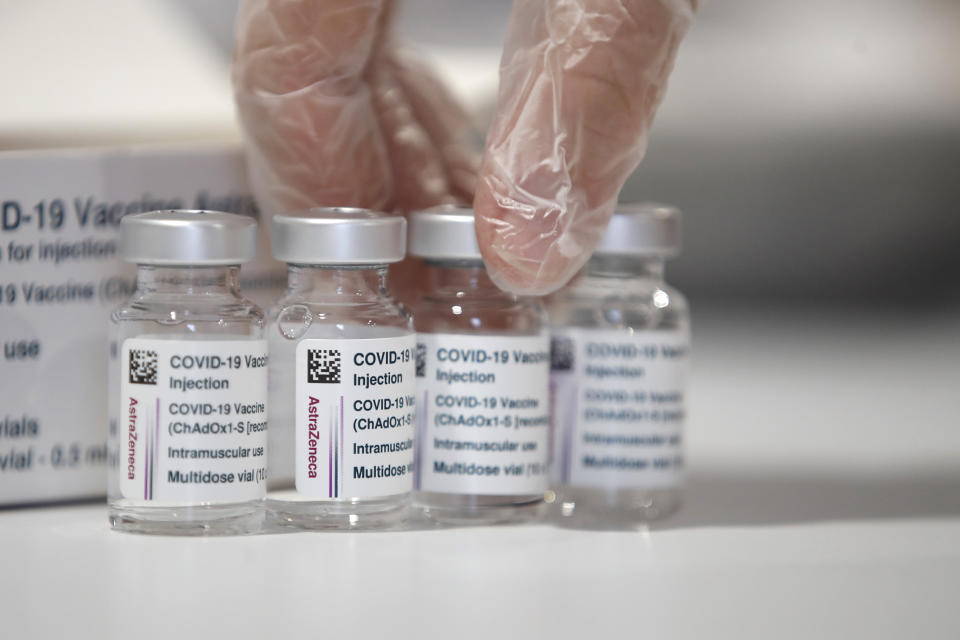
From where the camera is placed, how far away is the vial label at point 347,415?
3.06 feet

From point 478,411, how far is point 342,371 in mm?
134

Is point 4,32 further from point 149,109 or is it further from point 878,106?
point 878,106

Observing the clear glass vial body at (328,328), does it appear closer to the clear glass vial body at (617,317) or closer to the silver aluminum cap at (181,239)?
the silver aluminum cap at (181,239)

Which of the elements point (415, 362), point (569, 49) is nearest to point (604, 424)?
point (415, 362)

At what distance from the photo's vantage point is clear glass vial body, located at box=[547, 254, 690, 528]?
1.10 meters

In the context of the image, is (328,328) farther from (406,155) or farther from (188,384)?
(406,155)

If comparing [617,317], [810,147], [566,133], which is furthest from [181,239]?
[810,147]

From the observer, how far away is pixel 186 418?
0.92 metres

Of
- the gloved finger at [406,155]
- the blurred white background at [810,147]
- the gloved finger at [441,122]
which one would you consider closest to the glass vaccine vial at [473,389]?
the gloved finger at [406,155]

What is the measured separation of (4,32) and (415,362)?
2.02 feet

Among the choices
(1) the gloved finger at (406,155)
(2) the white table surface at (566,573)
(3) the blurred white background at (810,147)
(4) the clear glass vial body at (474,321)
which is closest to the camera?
(2) the white table surface at (566,573)

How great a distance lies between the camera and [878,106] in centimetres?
221

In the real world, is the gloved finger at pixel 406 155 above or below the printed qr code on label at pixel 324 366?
above

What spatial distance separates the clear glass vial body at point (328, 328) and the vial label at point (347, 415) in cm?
2
